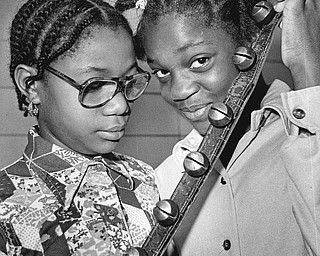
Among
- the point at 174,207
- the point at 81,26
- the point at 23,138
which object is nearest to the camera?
the point at 174,207

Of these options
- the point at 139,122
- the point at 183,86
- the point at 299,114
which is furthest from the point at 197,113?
the point at 139,122

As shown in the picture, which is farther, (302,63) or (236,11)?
(236,11)

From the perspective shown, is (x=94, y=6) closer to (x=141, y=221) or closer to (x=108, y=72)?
(x=108, y=72)

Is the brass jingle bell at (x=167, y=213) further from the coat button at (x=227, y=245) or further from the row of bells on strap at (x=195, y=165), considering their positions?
the coat button at (x=227, y=245)

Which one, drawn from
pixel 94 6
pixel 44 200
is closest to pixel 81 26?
pixel 94 6

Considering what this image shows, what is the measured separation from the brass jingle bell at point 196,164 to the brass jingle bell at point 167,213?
2cm

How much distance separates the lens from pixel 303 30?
373mm

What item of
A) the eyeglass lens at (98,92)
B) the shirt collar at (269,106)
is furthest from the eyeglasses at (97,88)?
the shirt collar at (269,106)

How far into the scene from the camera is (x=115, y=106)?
44 cm

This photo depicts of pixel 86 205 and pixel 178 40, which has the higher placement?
pixel 178 40

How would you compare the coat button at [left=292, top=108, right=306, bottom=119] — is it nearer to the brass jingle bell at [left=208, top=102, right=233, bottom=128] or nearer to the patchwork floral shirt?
the brass jingle bell at [left=208, top=102, right=233, bottom=128]

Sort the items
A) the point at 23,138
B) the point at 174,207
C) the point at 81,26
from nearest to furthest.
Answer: the point at 174,207 < the point at 81,26 < the point at 23,138

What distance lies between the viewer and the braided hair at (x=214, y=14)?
1.62 ft

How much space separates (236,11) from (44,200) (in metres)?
0.23
